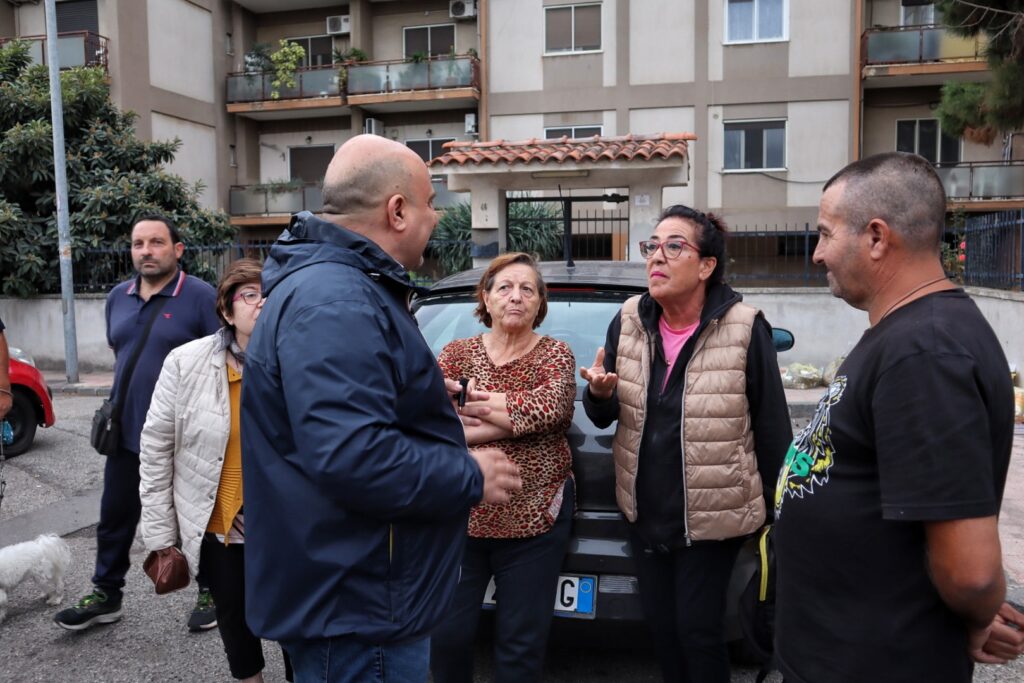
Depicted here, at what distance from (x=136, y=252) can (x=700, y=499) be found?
2.87 meters

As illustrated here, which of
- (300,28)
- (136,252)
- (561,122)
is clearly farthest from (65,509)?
(300,28)

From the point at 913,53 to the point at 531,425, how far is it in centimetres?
1964

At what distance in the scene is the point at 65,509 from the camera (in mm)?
5902

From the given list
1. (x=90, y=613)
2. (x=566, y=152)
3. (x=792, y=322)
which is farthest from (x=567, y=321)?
(x=792, y=322)

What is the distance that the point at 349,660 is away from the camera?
5.84ft

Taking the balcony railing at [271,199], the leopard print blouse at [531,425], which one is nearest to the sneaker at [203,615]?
the leopard print blouse at [531,425]

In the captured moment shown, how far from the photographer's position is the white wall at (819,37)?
18984 mm

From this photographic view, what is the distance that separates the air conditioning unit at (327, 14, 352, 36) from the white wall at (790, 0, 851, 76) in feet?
38.1

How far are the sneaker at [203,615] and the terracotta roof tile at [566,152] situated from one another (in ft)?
20.3

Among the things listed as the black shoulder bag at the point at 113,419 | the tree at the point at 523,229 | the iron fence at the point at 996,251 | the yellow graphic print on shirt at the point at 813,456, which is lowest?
the black shoulder bag at the point at 113,419

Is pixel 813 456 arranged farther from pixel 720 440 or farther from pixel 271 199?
pixel 271 199

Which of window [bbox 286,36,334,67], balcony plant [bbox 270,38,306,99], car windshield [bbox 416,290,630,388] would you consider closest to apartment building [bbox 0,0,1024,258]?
balcony plant [bbox 270,38,306,99]

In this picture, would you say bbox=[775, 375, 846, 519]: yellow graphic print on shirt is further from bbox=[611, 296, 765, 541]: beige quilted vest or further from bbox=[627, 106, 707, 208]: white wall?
bbox=[627, 106, 707, 208]: white wall

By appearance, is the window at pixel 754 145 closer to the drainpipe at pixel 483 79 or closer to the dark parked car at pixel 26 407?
the drainpipe at pixel 483 79
